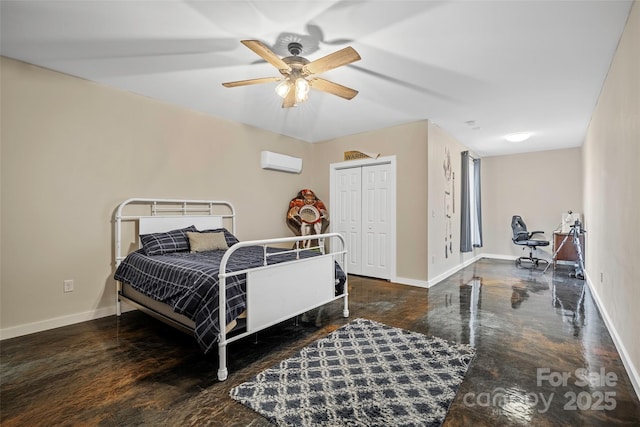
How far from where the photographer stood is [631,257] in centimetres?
215

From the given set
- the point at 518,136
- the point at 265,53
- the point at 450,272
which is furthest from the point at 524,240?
the point at 265,53

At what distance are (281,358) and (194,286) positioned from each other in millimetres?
860

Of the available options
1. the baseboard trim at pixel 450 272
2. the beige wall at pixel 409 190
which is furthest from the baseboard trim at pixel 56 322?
the baseboard trim at pixel 450 272

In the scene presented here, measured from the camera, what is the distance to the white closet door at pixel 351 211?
17.6ft

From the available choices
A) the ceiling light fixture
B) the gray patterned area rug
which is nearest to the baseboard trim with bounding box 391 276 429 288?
the gray patterned area rug

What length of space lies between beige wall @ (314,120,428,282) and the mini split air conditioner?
137 cm

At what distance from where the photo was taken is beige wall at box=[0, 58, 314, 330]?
2775 mm

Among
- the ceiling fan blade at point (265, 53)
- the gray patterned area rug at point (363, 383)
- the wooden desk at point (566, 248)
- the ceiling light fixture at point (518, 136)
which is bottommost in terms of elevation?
the gray patterned area rug at point (363, 383)

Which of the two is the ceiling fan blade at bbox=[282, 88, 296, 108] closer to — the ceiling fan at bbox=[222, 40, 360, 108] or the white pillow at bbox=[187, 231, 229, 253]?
the ceiling fan at bbox=[222, 40, 360, 108]

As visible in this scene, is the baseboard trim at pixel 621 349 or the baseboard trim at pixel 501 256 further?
the baseboard trim at pixel 501 256

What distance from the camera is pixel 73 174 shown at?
3.10 metres

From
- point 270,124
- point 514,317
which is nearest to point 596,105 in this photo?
point 514,317

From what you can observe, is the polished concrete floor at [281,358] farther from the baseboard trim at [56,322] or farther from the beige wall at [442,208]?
the beige wall at [442,208]

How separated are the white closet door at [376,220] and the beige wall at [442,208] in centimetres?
67
